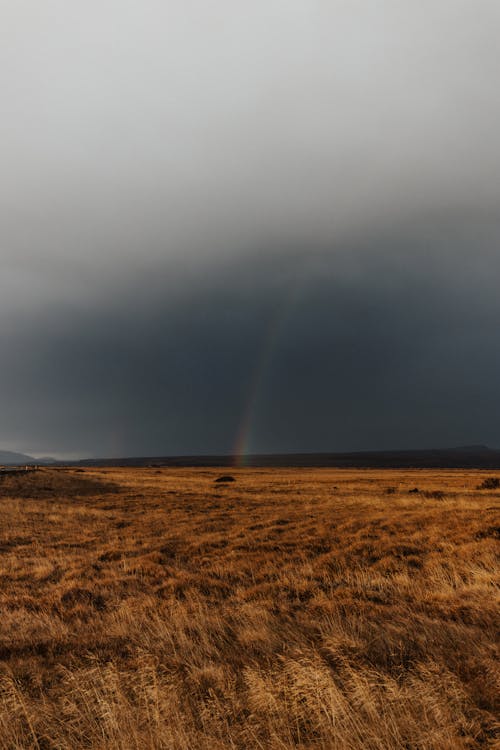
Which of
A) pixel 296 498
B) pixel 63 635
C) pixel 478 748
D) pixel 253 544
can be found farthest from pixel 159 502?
pixel 478 748

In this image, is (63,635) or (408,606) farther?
(408,606)

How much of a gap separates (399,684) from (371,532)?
1228cm

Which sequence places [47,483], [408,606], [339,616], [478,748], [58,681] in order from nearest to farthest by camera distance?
[478,748] < [58,681] < [339,616] < [408,606] < [47,483]

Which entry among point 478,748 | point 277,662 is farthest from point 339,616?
point 478,748

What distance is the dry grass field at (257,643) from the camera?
15.0 feet

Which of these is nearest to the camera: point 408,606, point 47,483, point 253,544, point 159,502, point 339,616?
point 339,616

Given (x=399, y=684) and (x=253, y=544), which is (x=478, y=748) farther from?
(x=253, y=544)

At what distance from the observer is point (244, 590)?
35.0ft

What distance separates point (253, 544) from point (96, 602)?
7.20m

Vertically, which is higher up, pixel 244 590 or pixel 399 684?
pixel 399 684

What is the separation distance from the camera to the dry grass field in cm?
456

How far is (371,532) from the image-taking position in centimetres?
1706

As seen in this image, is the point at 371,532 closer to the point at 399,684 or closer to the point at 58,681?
the point at 399,684

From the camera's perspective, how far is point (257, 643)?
6.93 metres
